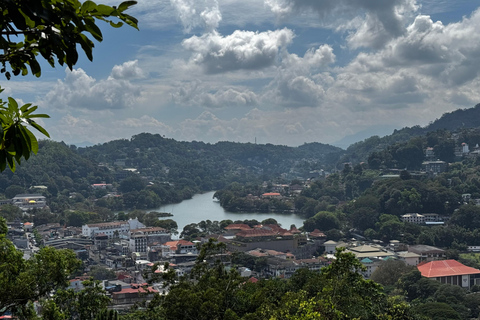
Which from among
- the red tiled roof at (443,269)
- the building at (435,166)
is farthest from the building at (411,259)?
the building at (435,166)


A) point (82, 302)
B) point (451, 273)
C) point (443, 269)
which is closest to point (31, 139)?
point (82, 302)

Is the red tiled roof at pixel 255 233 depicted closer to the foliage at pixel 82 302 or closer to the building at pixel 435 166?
the foliage at pixel 82 302

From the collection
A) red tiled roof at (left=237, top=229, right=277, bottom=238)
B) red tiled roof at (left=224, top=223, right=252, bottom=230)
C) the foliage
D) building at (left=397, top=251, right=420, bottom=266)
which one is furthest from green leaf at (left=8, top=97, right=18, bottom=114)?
red tiled roof at (left=224, top=223, right=252, bottom=230)

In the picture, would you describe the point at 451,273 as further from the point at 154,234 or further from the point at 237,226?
the point at 154,234

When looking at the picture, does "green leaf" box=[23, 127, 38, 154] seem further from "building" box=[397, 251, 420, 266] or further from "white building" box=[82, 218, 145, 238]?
"white building" box=[82, 218, 145, 238]

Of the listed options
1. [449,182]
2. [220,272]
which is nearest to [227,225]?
[449,182]

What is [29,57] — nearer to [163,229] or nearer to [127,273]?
[127,273]

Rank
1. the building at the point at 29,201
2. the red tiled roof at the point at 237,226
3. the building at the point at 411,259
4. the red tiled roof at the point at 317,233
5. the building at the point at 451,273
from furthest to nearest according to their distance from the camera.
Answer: the building at the point at 29,201, the red tiled roof at the point at 237,226, the red tiled roof at the point at 317,233, the building at the point at 411,259, the building at the point at 451,273
